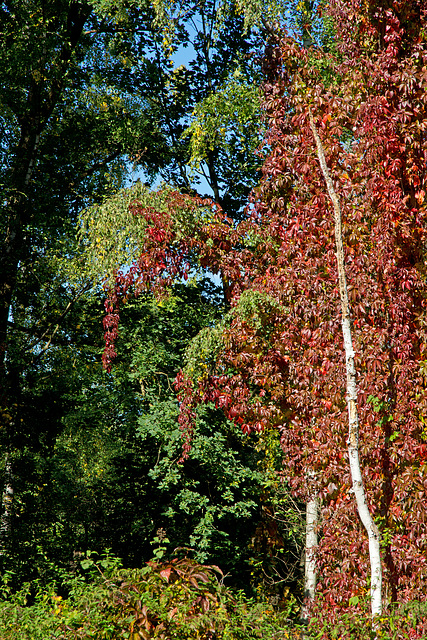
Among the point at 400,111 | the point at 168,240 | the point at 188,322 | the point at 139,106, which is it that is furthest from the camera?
the point at 139,106

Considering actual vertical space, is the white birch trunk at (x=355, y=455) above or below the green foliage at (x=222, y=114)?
below

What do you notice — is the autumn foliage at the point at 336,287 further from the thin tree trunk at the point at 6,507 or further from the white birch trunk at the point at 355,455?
the thin tree trunk at the point at 6,507

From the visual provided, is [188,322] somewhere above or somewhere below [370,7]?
below

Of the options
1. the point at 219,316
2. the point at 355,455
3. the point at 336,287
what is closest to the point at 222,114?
the point at 219,316

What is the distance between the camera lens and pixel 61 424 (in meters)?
11.8

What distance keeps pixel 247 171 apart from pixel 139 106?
2.51 metres

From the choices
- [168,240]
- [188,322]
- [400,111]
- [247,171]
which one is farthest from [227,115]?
[400,111]

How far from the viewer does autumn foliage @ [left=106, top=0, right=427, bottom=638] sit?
4973mm

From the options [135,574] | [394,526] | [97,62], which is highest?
[97,62]

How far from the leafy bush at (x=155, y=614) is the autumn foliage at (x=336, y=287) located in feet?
3.53

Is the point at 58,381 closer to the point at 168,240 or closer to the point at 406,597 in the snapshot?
the point at 168,240

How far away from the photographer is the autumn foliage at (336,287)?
497 cm

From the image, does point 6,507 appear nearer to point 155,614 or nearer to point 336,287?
point 155,614

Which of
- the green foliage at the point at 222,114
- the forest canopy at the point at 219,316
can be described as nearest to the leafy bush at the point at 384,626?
the forest canopy at the point at 219,316
